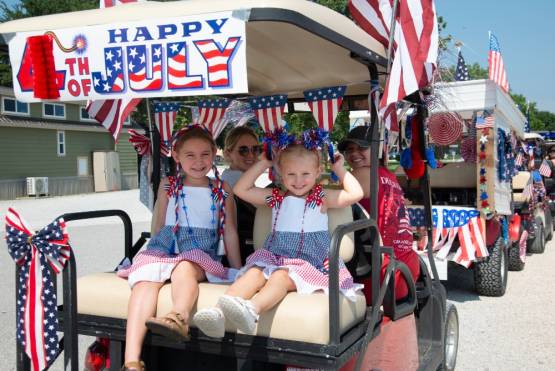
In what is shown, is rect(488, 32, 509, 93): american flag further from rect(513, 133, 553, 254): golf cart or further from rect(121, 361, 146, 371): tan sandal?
rect(121, 361, 146, 371): tan sandal

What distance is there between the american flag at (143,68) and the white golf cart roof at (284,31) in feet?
0.41

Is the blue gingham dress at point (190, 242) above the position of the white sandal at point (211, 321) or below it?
above

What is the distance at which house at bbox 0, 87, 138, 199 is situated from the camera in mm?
21406

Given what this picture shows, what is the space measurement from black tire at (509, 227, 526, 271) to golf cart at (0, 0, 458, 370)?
4.91 metres

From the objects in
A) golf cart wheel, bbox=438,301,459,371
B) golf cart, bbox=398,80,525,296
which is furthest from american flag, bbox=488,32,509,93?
golf cart wheel, bbox=438,301,459,371

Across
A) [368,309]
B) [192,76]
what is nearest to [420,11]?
[192,76]

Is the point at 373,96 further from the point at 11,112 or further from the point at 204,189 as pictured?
the point at 11,112

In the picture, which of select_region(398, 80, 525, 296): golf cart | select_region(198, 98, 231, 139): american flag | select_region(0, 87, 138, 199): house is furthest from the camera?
select_region(0, 87, 138, 199): house

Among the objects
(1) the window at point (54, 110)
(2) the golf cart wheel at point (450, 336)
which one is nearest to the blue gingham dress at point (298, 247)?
(2) the golf cart wheel at point (450, 336)

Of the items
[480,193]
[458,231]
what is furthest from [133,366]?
[480,193]

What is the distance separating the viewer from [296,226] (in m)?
2.75

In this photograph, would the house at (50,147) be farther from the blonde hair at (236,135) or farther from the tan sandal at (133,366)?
the tan sandal at (133,366)

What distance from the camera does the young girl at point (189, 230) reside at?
2.59 m

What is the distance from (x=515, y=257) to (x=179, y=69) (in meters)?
6.66
